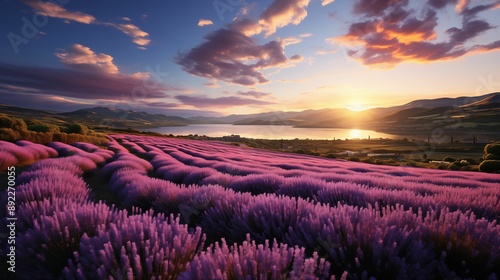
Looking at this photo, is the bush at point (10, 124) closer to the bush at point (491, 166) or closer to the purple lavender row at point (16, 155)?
the purple lavender row at point (16, 155)

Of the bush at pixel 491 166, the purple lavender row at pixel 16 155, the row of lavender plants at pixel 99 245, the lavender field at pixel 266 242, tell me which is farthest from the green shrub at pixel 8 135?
the bush at pixel 491 166

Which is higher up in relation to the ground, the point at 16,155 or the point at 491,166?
the point at 16,155

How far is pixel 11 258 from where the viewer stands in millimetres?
1956

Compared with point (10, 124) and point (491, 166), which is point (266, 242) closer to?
point (10, 124)

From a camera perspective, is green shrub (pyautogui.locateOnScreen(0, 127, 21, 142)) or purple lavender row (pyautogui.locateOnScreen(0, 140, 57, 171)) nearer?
purple lavender row (pyautogui.locateOnScreen(0, 140, 57, 171))

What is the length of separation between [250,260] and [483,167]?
29675mm

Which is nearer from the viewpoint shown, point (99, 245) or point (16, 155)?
point (99, 245)

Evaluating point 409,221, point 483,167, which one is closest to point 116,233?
point 409,221

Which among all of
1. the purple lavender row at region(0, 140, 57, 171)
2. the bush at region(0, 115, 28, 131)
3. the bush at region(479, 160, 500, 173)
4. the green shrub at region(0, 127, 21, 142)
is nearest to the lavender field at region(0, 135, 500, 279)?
the purple lavender row at region(0, 140, 57, 171)

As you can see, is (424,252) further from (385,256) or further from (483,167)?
(483,167)

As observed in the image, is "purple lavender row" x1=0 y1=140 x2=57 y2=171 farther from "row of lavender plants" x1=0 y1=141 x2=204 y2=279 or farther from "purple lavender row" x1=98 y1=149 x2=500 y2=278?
"purple lavender row" x1=98 y1=149 x2=500 y2=278

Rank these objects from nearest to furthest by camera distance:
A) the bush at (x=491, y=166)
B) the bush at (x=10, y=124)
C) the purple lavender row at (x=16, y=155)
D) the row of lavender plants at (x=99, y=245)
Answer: the row of lavender plants at (x=99, y=245) → the purple lavender row at (x=16, y=155) → the bush at (x=10, y=124) → the bush at (x=491, y=166)

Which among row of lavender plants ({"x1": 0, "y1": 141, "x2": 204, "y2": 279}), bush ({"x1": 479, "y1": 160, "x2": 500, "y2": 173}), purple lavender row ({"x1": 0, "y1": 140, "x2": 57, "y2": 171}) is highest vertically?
row of lavender plants ({"x1": 0, "y1": 141, "x2": 204, "y2": 279})

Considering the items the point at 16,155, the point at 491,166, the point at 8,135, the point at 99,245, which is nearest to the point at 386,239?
the point at 99,245
